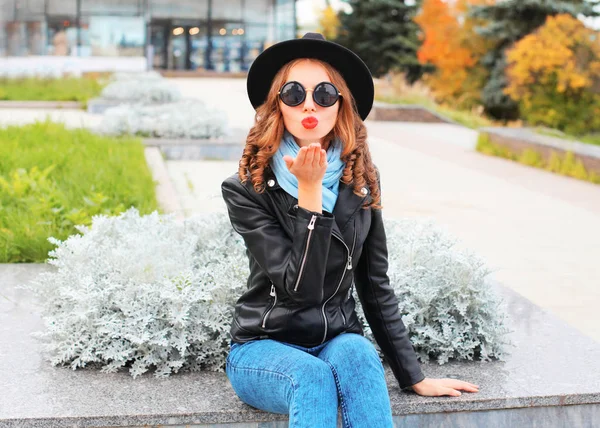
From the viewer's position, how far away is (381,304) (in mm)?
3127

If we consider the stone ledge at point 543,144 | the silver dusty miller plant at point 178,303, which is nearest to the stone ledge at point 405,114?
the stone ledge at point 543,144

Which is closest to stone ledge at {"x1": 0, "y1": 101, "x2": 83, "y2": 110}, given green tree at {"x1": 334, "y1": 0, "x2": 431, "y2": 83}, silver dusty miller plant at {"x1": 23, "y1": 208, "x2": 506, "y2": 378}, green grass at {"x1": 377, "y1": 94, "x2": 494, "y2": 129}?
green grass at {"x1": 377, "y1": 94, "x2": 494, "y2": 129}

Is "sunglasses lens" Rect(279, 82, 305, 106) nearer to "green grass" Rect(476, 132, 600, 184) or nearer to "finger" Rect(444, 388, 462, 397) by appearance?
"finger" Rect(444, 388, 462, 397)

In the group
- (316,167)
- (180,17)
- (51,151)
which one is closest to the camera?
(316,167)

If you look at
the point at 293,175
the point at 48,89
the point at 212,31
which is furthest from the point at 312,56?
the point at 212,31

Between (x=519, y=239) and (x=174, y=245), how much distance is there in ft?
13.8

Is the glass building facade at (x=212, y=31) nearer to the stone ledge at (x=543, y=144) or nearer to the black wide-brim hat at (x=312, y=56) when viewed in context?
the stone ledge at (x=543, y=144)

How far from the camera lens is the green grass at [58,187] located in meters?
5.50

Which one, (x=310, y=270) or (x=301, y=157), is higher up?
(x=301, y=157)

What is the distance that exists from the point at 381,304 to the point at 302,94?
79cm

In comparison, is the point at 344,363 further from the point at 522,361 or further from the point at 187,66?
the point at 187,66

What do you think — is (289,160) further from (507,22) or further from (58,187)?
(507,22)

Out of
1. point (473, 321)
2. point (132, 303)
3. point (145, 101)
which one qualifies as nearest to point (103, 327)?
point (132, 303)

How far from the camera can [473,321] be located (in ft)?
12.2
